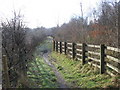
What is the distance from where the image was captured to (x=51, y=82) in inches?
360

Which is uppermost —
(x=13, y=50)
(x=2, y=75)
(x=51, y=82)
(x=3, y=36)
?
(x=3, y=36)

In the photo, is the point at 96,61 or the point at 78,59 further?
the point at 78,59

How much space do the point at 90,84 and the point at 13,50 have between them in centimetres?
310

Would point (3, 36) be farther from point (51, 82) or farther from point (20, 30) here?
point (51, 82)

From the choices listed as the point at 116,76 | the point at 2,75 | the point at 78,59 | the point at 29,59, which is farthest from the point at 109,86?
the point at 78,59

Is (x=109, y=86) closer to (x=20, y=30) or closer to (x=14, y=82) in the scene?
(x=14, y=82)

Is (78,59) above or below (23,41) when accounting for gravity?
below

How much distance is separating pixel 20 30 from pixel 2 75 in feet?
9.04

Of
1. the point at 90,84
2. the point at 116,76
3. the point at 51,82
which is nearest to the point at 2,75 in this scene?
the point at 51,82

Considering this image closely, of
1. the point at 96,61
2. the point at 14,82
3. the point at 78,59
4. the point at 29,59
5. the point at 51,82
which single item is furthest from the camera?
the point at 78,59

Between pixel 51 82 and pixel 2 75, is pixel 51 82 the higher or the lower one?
the lower one

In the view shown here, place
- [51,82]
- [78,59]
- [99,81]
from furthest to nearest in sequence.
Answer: [78,59]
[51,82]
[99,81]

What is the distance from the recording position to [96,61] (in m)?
10.7

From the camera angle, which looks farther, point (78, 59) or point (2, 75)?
point (78, 59)
